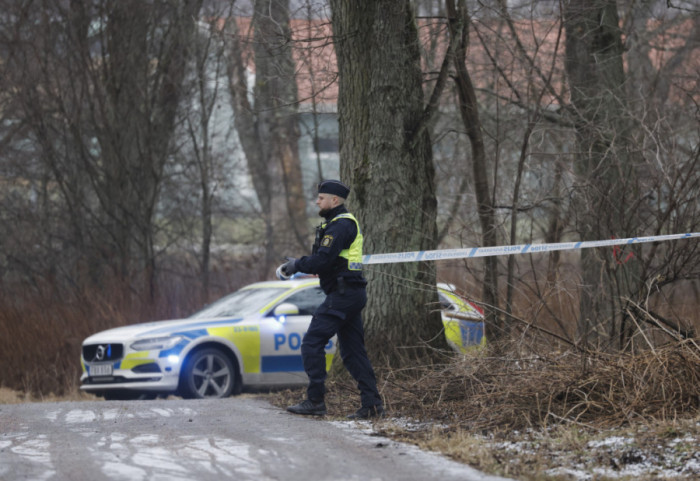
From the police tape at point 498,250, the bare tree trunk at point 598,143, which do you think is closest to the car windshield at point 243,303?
the police tape at point 498,250

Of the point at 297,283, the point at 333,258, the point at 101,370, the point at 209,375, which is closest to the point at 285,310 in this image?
the point at 297,283

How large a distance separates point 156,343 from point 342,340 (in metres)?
3.91

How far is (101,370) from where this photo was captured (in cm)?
1181

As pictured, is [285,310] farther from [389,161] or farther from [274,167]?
[274,167]

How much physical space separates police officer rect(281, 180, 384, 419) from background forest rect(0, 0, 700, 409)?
3.63 feet

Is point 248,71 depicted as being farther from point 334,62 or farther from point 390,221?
point 390,221

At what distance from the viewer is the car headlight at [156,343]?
37.9ft

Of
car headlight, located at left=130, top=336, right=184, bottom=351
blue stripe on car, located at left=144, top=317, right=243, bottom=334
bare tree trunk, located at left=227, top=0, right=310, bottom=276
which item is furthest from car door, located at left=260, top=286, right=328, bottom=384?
bare tree trunk, located at left=227, top=0, right=310, bottom=276

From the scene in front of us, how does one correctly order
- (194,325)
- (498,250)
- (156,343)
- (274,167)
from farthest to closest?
(274,167)
(194,325)
(156,343)
(498,250)

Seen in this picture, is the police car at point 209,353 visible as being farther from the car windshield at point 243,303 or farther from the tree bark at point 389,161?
the tree bark at point 389,161

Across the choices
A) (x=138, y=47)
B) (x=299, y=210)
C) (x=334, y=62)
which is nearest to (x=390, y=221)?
(x=334, y=62)

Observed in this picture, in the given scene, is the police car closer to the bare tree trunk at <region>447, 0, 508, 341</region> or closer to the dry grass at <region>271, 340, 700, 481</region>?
the bare tree trunk at <region>447, 0, 508, 341</region>

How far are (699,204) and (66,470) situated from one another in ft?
Result: 19.1

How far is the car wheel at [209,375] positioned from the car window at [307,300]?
3.54 feet
